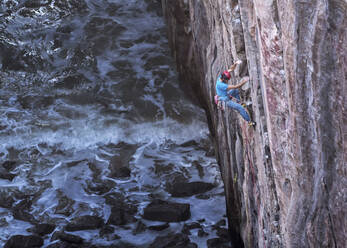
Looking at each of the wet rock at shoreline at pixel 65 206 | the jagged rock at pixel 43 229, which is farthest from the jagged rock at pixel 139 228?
the jagged rock at pixel 43 229

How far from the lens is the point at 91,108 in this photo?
50.3 feet

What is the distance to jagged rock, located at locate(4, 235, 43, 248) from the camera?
32.8ft

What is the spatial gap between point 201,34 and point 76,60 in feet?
21.7

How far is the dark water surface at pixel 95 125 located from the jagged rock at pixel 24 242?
0.20 m

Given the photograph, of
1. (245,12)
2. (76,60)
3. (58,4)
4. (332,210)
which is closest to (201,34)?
(245,12)

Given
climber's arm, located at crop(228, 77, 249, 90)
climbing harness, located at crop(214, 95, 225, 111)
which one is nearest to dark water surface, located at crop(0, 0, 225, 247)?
climbing harness, located at crop(214, 95, 225, 111)

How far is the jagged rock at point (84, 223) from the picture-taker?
10.6 m

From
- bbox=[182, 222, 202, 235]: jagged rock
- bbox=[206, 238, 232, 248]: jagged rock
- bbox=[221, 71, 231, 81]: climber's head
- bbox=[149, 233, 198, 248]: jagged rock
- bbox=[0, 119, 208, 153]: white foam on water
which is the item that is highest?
bbox=[221, 71, 231, 81]: climber's head

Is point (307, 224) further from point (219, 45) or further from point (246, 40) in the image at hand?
point (219, 45)

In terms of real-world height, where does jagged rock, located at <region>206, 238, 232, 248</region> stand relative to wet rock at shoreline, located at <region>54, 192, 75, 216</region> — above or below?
below

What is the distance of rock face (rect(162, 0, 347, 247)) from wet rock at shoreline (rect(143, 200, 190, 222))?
7.88 feet

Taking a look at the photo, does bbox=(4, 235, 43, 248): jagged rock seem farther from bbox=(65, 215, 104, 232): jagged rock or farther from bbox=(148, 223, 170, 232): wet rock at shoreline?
bbox=(148, 223, 170, 232): wet rock at shoreline

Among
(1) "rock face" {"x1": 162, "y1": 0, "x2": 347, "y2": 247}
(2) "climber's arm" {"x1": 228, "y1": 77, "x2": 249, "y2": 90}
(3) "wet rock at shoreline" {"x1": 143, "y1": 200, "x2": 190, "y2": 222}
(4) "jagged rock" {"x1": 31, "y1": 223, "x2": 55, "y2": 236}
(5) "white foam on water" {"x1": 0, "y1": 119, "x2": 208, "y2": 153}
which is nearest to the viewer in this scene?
(1) "rock face" {"x1": 162, "y1": 0, "x2": 347, "y2": 247}

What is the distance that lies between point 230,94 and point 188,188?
4.51m
